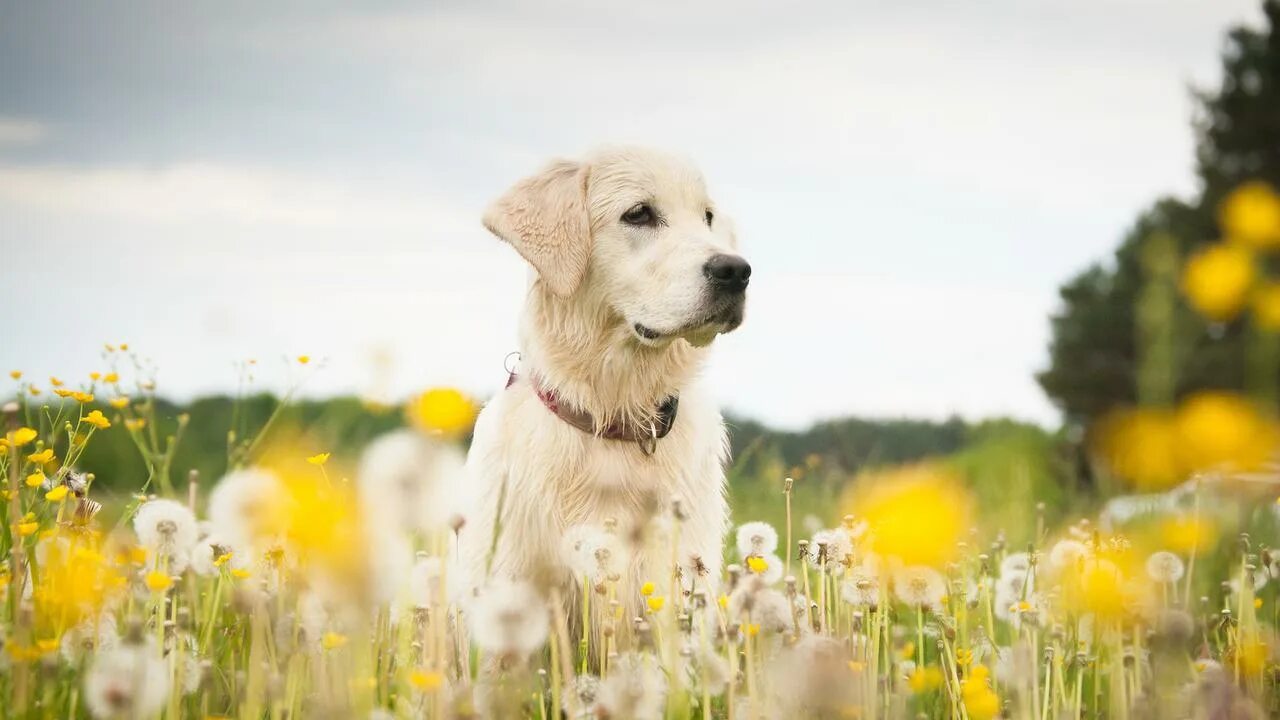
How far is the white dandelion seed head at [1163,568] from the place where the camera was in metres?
3.43

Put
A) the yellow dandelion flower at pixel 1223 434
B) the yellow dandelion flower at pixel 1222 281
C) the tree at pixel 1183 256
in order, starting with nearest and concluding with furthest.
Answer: the yellow dandelion flower at pixel 1223 434
the yellow dandelion flower at pixel 1222 281
the tree at pixel 1183 256

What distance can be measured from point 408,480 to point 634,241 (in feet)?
8.76

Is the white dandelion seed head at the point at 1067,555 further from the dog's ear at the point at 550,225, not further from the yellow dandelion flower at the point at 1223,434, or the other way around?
the dog's ear at the point at 550,225

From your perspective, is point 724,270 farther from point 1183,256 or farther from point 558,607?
point 1183,256

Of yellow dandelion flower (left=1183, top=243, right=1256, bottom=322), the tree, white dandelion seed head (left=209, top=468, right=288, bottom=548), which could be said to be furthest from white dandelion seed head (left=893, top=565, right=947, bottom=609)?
the tree

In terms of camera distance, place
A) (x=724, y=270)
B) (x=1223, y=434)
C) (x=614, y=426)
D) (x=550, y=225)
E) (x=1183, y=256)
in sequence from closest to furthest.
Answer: (x=1223, y=434) → (x=724, y=270) → (x=614, y=426) → (x=550, y=225) → (x=1183, y=256)

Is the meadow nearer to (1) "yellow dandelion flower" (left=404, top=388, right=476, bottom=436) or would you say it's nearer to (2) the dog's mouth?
(1) "yellow dandelion flower" (left=404, top=388, right=476, bottom=436)

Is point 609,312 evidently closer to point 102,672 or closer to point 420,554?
point 420,554

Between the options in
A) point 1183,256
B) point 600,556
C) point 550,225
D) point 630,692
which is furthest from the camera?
point 1183,256

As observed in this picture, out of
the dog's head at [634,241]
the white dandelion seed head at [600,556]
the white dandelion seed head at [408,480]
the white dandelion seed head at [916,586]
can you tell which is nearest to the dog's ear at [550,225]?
the dog's head at [634,241]

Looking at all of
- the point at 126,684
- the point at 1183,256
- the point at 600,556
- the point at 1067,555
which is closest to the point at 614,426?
the point at 600,556

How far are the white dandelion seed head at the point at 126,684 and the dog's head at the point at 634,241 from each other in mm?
2435

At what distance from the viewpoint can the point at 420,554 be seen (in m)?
2.94

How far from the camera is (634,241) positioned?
435 cm
